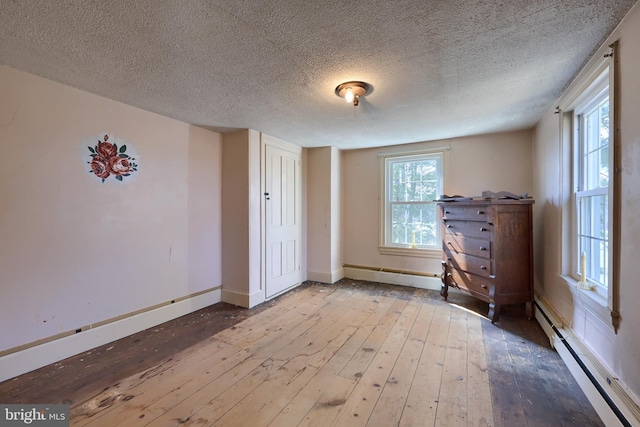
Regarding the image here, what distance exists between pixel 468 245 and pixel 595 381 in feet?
5.16

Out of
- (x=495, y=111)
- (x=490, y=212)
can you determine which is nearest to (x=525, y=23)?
(x=495, y=111)

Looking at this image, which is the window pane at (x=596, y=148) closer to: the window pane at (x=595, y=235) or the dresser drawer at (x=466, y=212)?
the window pane at (x=595, y=235)

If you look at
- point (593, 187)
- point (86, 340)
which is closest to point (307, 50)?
point (593, 187)

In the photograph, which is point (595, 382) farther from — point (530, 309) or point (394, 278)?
point (394, 278)

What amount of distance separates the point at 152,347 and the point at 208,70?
2.27 metres

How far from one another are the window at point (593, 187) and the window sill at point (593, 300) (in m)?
0.07

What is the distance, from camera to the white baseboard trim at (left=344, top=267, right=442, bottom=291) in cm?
380

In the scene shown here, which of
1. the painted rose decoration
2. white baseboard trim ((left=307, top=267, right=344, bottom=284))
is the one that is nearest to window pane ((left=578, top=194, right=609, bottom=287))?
white baseboard trim ((left=307, top=267, right=344, bottom=284))

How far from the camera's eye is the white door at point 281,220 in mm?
3496

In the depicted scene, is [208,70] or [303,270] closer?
[208,70]

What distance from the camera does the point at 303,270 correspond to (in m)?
4.24

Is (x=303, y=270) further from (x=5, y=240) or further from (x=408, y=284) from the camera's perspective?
(x=5, y=240)

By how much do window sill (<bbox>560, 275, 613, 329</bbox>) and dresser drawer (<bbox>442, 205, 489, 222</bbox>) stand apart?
0.92 meters

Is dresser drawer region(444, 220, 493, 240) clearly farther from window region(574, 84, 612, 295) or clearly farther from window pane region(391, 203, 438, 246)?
window region(574, 84, 612, 295)
